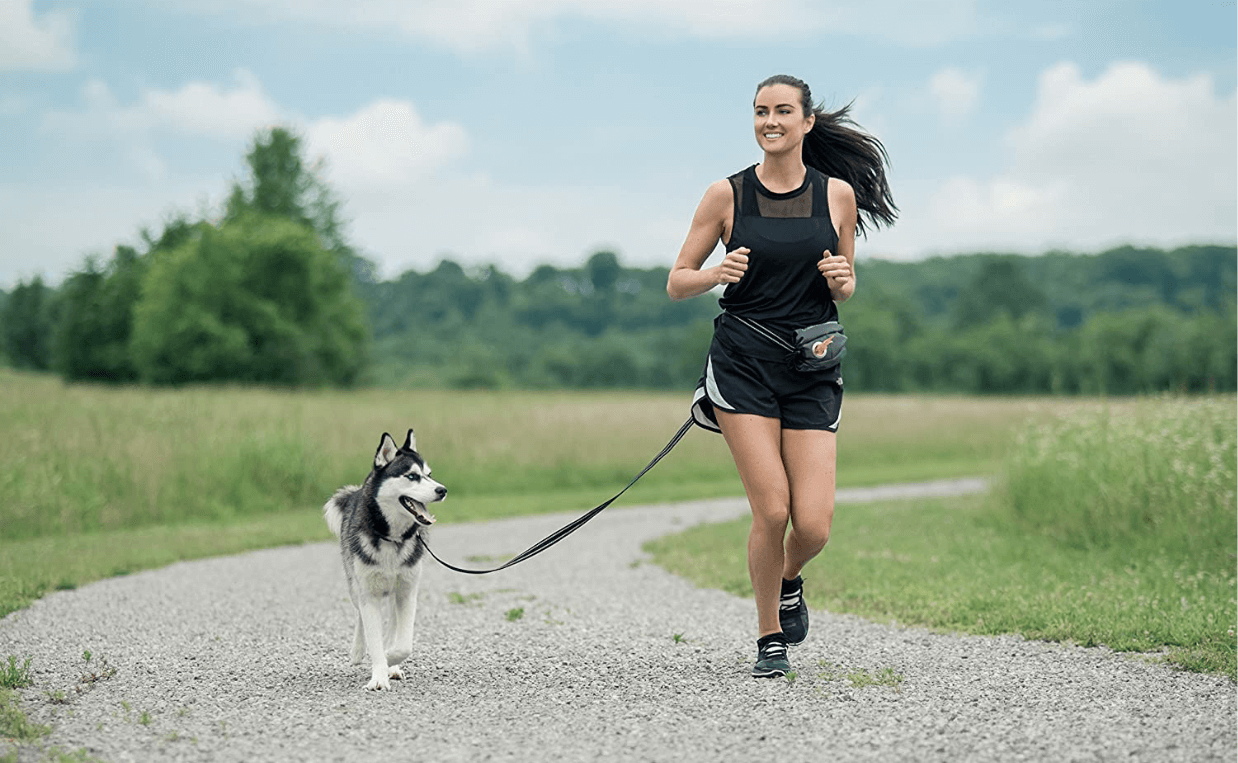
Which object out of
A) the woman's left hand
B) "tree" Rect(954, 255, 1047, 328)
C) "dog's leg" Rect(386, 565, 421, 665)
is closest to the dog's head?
"dog's leg" Rect(386, 565, 421, 665)

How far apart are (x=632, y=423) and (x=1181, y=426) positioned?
15.6 m

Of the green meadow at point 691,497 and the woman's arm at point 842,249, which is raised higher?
the woman's arm at point 842,249

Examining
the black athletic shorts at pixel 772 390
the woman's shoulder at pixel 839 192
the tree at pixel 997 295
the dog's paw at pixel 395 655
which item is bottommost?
the dog's paw at pixel 395 655

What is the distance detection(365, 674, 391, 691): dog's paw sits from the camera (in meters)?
5.26

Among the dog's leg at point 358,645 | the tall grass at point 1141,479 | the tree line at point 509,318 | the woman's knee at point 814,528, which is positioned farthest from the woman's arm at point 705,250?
the tree line at point 509,318

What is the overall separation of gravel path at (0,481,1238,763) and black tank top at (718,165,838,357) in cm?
186

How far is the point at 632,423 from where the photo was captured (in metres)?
26.4

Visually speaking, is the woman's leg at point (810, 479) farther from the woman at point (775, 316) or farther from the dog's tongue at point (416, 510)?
the dog's tongue at point (416, 510)

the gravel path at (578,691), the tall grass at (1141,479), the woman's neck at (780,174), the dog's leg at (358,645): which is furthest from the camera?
the tall grass at (1141,479)

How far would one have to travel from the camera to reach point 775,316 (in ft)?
17.8

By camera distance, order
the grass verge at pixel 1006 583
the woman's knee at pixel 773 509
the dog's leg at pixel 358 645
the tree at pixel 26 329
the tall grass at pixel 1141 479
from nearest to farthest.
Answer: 1. the woman's knee at pixel 773 509
2. the dog's leg at pixel 358 645
3. the grass verge at pixel 1006 583
4. the tall grass at pixel 1141 479
5. the tree at pixel 26 329

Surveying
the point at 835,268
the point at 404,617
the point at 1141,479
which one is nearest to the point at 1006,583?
the point at 1141,479

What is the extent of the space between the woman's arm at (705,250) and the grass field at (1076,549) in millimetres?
3332

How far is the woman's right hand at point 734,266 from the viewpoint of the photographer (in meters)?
5.21
